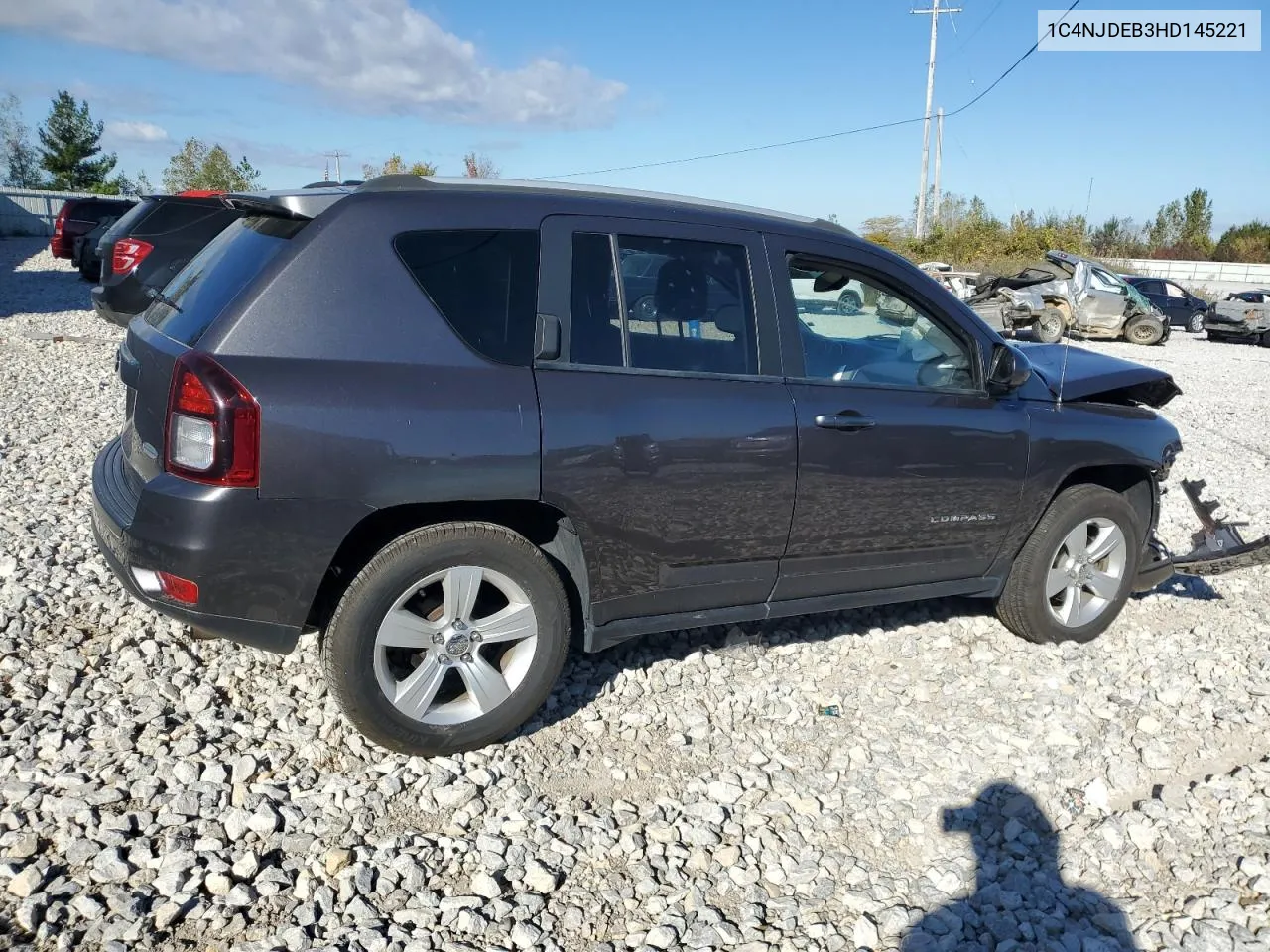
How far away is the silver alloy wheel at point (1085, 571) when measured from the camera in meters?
4.86

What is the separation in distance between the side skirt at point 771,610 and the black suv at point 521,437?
2 centimetres

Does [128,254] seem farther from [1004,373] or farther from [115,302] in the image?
[1004,373]

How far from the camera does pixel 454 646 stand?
3496 millimetres

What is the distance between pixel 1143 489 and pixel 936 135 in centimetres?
4571

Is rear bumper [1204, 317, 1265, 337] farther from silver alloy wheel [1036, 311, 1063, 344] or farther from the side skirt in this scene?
the side skirt

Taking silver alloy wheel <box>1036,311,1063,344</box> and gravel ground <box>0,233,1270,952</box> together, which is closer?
gravel ground <box>0,233,1270,952</box>

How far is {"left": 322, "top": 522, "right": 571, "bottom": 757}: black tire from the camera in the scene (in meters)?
3.31

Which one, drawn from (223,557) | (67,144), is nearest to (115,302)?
(223,557)

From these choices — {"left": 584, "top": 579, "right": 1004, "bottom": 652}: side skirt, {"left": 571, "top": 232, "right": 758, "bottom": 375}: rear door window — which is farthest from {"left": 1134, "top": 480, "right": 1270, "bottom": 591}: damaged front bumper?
{"left": 571, "top": 232, "right": 758, "bottom": 375}: rear door window

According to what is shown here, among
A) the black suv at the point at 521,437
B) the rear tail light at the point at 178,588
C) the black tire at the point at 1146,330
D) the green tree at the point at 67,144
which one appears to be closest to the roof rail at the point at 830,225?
the black suv at the point at 521,437

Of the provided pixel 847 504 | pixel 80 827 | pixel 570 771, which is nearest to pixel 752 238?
pixel 847 504

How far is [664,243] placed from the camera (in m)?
3.84

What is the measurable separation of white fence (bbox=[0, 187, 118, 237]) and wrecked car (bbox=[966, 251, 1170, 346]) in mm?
32863

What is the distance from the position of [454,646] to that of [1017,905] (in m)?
1.95
